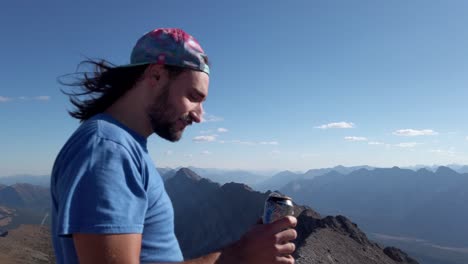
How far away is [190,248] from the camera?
16775 cm

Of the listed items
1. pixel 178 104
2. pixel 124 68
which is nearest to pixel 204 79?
pixel 178 104

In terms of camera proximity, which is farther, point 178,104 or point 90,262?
point 178,104

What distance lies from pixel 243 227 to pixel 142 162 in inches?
5839

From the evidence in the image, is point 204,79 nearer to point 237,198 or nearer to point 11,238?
point 237,198

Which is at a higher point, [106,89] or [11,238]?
[106,89]

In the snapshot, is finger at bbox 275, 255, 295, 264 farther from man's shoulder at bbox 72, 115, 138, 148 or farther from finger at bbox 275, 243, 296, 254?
man's shoulder at bbox 72, 115, 138, 148

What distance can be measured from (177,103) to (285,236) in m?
1.52

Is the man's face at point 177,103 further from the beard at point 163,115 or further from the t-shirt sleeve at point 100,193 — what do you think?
the t-shirt sleeve at point 100,193

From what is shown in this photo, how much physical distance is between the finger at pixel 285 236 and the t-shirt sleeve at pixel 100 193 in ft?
3.62

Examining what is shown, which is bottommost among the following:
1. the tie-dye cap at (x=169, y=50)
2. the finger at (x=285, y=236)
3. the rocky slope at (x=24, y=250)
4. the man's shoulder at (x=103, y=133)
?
the rocky slope at (x=24, y=250)

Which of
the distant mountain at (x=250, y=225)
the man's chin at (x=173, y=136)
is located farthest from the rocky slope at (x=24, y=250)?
the man's chin at (x=173, y=136)

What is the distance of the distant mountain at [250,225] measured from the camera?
56772 millimetres

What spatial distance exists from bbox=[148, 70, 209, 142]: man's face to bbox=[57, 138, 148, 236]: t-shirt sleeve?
826 millimetres

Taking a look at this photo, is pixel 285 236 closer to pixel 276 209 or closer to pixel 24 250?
pixel 276 209
